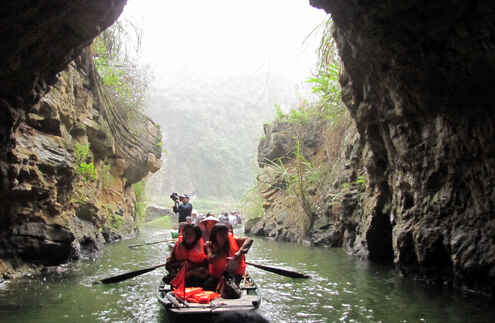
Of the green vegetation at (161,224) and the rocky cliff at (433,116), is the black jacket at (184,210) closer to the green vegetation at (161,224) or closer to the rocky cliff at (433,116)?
the rocky cliff at (433,116)

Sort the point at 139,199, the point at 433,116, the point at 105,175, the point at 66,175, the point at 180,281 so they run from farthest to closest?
1. the point at 139,199
2. the point at 105,175
3. the point at 66,175
4. the point at 433,116
5. the point at 180,281

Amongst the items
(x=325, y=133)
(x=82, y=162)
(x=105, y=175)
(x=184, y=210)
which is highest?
(x=325, y=133)

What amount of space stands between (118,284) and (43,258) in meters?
1.71

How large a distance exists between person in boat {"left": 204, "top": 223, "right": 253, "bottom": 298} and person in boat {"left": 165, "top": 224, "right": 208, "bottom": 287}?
0.37ft

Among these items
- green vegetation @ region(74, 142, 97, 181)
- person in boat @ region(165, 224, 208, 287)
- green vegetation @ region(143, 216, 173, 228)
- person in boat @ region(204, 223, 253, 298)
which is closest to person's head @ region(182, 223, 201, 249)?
person in boat @ region(165, 224, 208, 287)

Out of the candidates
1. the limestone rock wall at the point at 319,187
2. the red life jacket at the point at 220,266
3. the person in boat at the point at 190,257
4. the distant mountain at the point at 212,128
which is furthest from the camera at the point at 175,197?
the distant mountain at the point at 212,128

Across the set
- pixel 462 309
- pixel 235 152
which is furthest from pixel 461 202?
pixel 235 152

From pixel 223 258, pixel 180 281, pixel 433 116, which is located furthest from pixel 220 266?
pixel 433 116

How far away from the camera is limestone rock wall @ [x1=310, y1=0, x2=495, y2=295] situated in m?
4.92

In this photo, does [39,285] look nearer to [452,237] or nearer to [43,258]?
[43,258]

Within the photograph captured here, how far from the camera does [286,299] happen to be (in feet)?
19.8

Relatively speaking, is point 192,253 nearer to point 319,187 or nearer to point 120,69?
point 319,187

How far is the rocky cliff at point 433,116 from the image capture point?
4922mm

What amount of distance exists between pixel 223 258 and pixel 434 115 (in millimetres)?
4039
